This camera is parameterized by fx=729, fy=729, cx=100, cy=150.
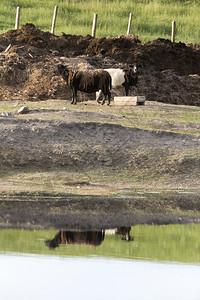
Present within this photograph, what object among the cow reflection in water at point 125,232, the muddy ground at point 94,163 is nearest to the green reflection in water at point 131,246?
the cow reflection in water at point 125,232

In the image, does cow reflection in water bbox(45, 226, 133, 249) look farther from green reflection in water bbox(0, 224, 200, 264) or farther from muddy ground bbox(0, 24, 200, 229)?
muddy ground bbox(0, 24, 200, 229)

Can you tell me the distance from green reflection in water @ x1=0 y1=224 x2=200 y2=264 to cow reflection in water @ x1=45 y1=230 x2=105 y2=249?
86 millimetres

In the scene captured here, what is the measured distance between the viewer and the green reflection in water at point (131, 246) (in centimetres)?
916

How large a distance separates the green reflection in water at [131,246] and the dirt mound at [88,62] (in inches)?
741

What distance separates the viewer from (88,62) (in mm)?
33031

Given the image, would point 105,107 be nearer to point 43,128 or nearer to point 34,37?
point 43,128

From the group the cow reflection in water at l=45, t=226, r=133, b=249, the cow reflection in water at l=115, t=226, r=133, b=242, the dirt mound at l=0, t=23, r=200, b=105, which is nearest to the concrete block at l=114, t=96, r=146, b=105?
the dirt mound at l=0, t=23, r=200, b=105

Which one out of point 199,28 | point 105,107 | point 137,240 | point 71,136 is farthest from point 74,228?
point 199,28

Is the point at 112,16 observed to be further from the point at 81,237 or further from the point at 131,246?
the point at 131,246

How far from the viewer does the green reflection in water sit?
361 inches

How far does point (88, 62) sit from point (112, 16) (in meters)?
19.1

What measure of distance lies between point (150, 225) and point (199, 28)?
4074 cm

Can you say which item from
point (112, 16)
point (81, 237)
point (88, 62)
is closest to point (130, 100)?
point (88, 62)

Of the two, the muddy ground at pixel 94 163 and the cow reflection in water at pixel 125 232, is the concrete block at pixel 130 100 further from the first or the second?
the cow reflection in water at pixel 125 232
